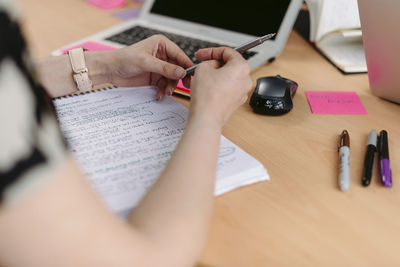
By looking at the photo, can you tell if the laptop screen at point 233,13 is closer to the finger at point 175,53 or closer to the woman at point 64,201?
the finger at point 175,53

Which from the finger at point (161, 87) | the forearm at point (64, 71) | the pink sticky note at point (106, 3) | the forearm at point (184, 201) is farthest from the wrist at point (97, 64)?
the pink sticky note at point (106, 3)

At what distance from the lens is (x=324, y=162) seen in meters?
0.59

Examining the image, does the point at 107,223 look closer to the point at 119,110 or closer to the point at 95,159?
the point at 95,159

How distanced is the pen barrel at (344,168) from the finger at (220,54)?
8.9 inches

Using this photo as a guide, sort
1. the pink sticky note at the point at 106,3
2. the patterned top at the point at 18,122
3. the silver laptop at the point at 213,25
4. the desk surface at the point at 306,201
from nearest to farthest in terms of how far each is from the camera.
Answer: the patterned top at the point at 18,122 → the desk surface at the point at 306,201 → the silver laptop at the point at 213,25 → the pink sticky note at the point at 106,3

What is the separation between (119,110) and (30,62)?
376mm

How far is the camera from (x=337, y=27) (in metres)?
0.98

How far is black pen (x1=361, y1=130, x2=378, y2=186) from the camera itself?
1.77 ft

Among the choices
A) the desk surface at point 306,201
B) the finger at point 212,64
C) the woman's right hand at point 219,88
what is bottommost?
the desk surface at point 306,201

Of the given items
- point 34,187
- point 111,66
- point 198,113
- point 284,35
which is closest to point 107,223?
point 34,187

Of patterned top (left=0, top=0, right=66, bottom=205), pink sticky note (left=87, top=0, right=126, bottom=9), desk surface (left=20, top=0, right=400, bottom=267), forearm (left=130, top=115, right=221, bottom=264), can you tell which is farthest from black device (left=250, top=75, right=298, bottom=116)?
pink sticky note (left=87, top=0, right=126, bottom=9)

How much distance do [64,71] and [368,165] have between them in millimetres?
577

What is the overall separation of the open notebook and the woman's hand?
0.07ft

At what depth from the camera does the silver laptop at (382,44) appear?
65 cm
